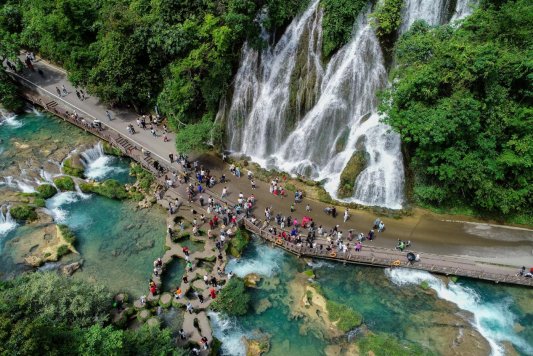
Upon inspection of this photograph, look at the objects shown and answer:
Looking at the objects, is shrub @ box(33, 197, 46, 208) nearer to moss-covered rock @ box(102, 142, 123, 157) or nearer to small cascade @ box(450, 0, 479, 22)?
moss-covered rock @ box(102, 142, 123, 157)

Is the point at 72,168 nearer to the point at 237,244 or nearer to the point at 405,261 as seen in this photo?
the point at 237,244

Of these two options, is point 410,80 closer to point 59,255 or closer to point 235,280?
point 235,280

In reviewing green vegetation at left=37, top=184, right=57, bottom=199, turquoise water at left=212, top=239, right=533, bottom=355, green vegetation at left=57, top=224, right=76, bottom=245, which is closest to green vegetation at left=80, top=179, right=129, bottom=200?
green vegetation at left=37, top=184, right=57, bottom=199

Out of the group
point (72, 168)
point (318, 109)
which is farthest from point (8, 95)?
point (318, 109)

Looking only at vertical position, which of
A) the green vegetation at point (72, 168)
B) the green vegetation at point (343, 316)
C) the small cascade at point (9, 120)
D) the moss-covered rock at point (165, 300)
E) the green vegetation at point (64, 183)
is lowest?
the moss-covered rock at point (165, 300)

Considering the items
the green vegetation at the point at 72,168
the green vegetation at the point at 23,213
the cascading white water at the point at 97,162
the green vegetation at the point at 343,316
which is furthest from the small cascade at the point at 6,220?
the green vegetation at the point at 343,316

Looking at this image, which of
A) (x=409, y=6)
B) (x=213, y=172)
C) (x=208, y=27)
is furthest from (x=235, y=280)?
(x=409, y=6)

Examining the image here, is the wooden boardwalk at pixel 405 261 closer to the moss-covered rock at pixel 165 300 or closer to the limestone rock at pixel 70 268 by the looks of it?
the moss-covered rock at pixel 165 300
